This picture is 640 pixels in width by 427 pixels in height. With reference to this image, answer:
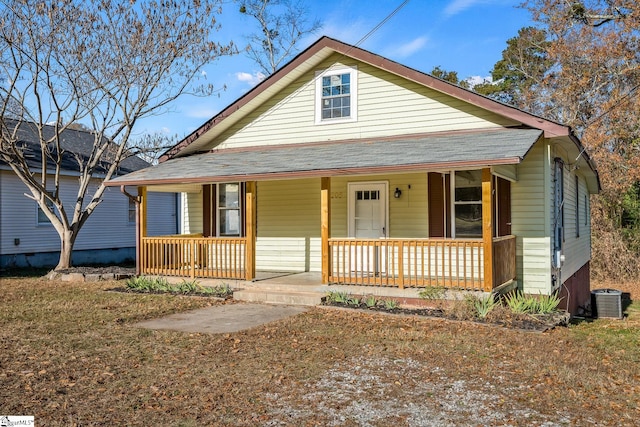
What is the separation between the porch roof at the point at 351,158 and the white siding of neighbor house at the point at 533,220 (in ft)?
2.24

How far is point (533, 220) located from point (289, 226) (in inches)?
230

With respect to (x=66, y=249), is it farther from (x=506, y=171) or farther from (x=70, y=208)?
(x=506, y=171)

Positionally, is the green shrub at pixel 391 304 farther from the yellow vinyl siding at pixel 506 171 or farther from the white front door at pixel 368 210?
the yellow vinyl siding at pixel 506 171

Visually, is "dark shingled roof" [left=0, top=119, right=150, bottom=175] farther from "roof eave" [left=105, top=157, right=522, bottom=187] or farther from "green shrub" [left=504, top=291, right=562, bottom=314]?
"green shrub" [left=504, top=291, right=562, bottom=314]

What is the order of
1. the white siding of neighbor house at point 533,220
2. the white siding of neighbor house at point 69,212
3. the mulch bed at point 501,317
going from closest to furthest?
the mulch bed at point 501,317 → the white siding of neighbor house at point 533,220 → the white siding of neighbor house at point 69,212

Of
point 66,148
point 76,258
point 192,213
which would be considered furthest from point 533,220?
point 66,148

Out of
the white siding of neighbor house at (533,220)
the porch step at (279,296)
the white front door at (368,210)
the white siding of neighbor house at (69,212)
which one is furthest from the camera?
the white siding of neighbor house at (69,212)

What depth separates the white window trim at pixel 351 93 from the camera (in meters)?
13.0

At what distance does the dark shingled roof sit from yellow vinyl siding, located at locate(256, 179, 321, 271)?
25.2 ft

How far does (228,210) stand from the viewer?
14445mm

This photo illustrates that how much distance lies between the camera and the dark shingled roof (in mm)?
19781

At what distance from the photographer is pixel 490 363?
640cm

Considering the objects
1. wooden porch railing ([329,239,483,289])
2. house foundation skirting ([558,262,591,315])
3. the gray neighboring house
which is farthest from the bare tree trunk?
house foundation skirting ([558,262,591,315])

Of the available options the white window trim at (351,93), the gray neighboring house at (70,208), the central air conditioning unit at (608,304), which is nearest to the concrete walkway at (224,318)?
the white window trim at (351,93)
